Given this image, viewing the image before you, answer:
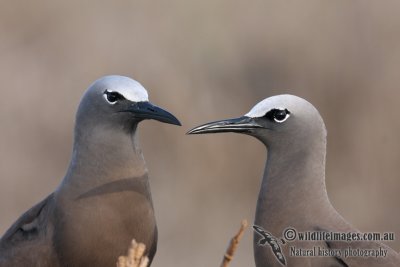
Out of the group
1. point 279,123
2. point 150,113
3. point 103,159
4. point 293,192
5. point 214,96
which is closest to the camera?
point 293,192

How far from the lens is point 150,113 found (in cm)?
786

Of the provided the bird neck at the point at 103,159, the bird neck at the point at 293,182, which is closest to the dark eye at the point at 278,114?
the bird neck at the point at 293,182

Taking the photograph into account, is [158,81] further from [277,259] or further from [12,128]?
[277,259]

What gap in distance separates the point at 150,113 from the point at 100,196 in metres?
0.63

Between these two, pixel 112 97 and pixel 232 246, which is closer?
pixel 232 246

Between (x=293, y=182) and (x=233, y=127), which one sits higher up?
(x=233, y=127)

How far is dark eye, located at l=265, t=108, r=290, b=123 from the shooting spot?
25.2ft

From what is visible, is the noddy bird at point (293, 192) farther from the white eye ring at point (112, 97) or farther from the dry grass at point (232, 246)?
the dry grass at point (232, 246)

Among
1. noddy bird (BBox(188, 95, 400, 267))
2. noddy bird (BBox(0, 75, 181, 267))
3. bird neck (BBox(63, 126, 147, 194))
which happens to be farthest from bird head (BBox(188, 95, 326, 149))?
bird neck (BBox(63, 126, 147, 194))

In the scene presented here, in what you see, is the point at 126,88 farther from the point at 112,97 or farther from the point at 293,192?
the point at 293,192

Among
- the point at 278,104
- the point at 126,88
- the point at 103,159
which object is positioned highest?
the point at 126,88

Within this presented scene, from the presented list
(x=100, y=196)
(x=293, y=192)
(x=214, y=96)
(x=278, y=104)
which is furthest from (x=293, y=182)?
(x=214, y=96)

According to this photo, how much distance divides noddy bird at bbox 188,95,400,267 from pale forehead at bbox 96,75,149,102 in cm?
51

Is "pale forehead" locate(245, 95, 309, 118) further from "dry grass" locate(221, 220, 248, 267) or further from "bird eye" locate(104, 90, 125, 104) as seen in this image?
"dry grass" locate(221, 220, 248, 267)
